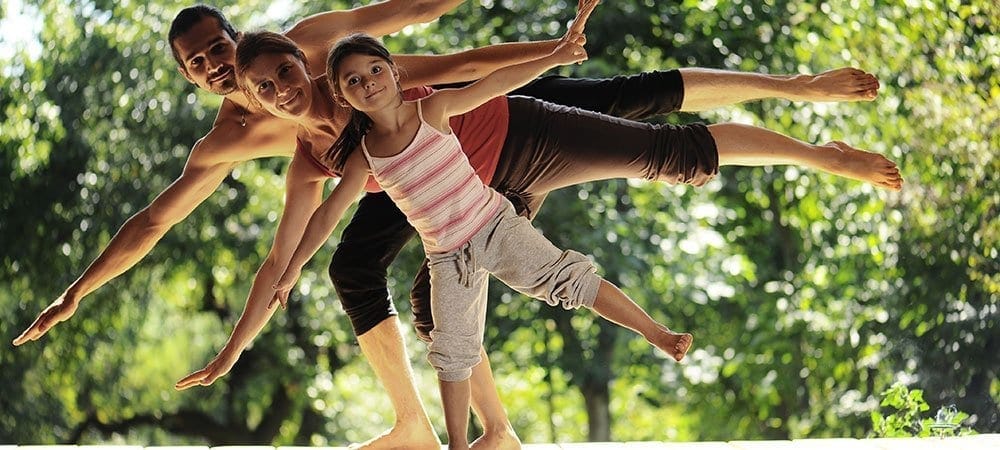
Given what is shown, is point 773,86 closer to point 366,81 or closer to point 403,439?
point 366,81

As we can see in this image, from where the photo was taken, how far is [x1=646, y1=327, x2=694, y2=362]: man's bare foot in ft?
7.15

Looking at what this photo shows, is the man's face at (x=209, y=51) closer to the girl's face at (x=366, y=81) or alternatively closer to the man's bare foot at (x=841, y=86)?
the girl's face at (x=366, y=81)

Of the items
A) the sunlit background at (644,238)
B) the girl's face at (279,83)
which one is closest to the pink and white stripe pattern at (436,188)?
the girl's face at (279,83)

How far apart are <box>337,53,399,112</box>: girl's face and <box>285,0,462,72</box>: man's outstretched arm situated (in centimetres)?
39

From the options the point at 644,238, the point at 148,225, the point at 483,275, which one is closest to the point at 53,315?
the point at 148,225

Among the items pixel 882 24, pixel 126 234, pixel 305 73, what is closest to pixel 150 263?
pixel 882 24

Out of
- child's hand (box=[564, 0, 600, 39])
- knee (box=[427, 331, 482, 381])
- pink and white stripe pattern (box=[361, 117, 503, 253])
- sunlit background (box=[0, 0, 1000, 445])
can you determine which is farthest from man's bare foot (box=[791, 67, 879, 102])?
sunlit background (box=[0, 0, 1000, 445])

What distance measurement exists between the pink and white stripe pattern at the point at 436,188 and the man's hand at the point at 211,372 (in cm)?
41

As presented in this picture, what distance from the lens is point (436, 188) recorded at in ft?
7.10

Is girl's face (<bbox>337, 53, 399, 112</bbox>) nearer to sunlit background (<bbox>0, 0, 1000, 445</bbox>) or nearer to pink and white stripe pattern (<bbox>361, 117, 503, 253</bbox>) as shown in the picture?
pink and white stripe pattern (<bbox>361, 117, 503, 253</bbox>)

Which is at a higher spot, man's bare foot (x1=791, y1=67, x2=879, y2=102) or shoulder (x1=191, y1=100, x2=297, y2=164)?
man's bare foot (x1=791, y1=67, x2=879, y2=102)

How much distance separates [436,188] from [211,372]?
20.1 inches

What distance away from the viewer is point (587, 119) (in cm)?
241

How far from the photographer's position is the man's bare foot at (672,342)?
218 centimetres
